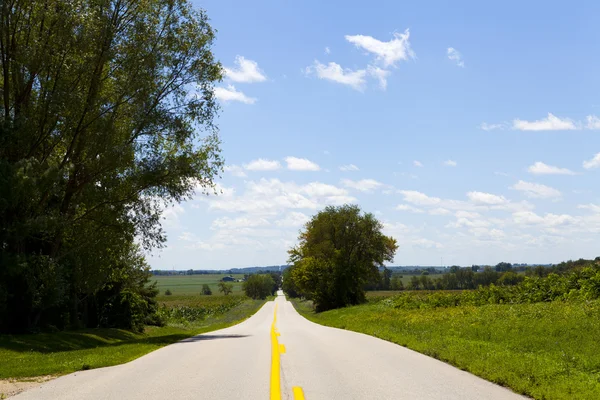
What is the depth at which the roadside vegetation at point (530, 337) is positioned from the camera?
971cm

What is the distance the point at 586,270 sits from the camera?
80.4 ft

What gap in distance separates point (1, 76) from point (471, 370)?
77.3ft

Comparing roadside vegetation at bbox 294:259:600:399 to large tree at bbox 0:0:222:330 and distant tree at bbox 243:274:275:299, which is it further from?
distant tree at bbox 243:274:275:299

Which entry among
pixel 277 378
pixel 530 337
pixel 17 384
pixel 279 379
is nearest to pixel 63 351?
pixel 17 384

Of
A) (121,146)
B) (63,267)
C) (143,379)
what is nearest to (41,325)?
(63,267)

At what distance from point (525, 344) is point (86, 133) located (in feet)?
65.9

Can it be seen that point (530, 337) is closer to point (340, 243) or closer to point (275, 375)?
point (275, 375)

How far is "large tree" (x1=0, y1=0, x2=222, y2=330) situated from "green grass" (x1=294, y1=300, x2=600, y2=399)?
1292 centimetres

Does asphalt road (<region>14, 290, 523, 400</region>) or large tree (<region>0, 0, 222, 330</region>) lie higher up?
large tree (<region>0, 0, 222, 330</region>)

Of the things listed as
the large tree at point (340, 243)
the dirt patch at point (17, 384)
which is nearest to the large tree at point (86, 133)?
the dirt patch at point (17, 384)

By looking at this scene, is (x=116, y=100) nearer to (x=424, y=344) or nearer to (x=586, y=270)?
(x=424, y=344)

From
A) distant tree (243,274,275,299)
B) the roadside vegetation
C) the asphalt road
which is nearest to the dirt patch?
the asphalt road

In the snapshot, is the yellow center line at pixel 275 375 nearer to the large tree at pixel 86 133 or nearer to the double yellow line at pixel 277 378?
the double yellow line at pixel 277 378

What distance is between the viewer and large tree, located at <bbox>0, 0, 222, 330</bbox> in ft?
73.2
